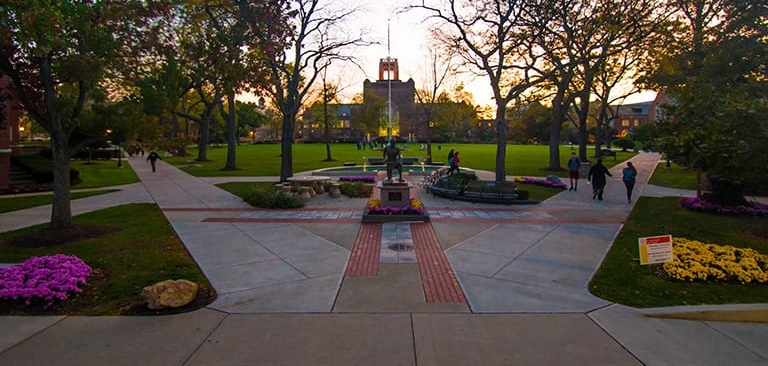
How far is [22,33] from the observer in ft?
24.1

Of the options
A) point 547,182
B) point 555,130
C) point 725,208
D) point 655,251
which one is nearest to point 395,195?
point 655,251

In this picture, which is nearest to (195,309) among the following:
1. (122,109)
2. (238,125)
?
(122,109)

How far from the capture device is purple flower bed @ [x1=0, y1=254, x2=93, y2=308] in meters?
6.78

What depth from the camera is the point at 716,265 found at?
326 inches

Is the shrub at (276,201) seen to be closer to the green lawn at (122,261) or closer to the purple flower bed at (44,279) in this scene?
the green lawn at (122,261)

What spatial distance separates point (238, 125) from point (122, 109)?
3277 inches

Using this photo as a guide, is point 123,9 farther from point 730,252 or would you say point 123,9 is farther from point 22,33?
point 730,252

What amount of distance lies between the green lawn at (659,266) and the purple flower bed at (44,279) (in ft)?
27.2

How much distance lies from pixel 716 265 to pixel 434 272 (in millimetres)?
5037

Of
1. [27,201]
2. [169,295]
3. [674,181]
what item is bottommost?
[169,295]

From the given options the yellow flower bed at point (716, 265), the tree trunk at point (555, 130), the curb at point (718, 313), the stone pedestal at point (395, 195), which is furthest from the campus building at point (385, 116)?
the curb at point (718, 313)

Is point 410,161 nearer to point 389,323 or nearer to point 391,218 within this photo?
point 391,218

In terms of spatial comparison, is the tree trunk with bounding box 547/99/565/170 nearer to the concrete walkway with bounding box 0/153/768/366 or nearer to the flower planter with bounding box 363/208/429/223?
the flower planter with bounding box 363/208/429/223

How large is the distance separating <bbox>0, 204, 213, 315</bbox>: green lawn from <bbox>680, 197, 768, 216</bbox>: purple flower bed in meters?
16.3
